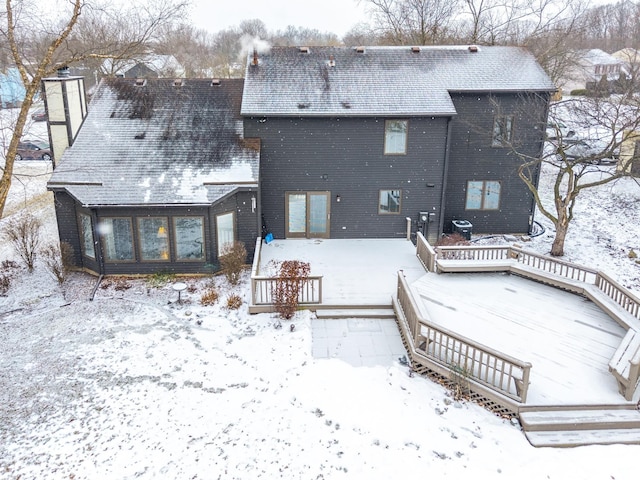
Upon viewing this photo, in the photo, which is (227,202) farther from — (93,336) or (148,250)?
(93,336)

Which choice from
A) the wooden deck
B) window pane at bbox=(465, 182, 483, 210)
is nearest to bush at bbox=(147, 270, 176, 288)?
the wooden deck

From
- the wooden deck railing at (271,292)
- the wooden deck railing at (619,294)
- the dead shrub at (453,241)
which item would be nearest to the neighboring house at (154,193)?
the wooden deck railing at (271,292)

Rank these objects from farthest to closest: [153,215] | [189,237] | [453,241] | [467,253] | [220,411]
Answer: [453,241] < [189,237] < [153,215] < [467,253] < [220,411]

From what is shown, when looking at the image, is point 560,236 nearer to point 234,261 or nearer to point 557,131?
point 557,131

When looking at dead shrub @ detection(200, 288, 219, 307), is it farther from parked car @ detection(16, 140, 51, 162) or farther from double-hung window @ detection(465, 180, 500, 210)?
parked car @ detection(16, 140, 51, 162)

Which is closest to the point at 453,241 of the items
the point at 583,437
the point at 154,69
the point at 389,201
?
the point at 389,201

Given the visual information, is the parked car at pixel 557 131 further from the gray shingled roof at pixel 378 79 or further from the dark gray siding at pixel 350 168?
the dark gray siding at pixel 350 168
